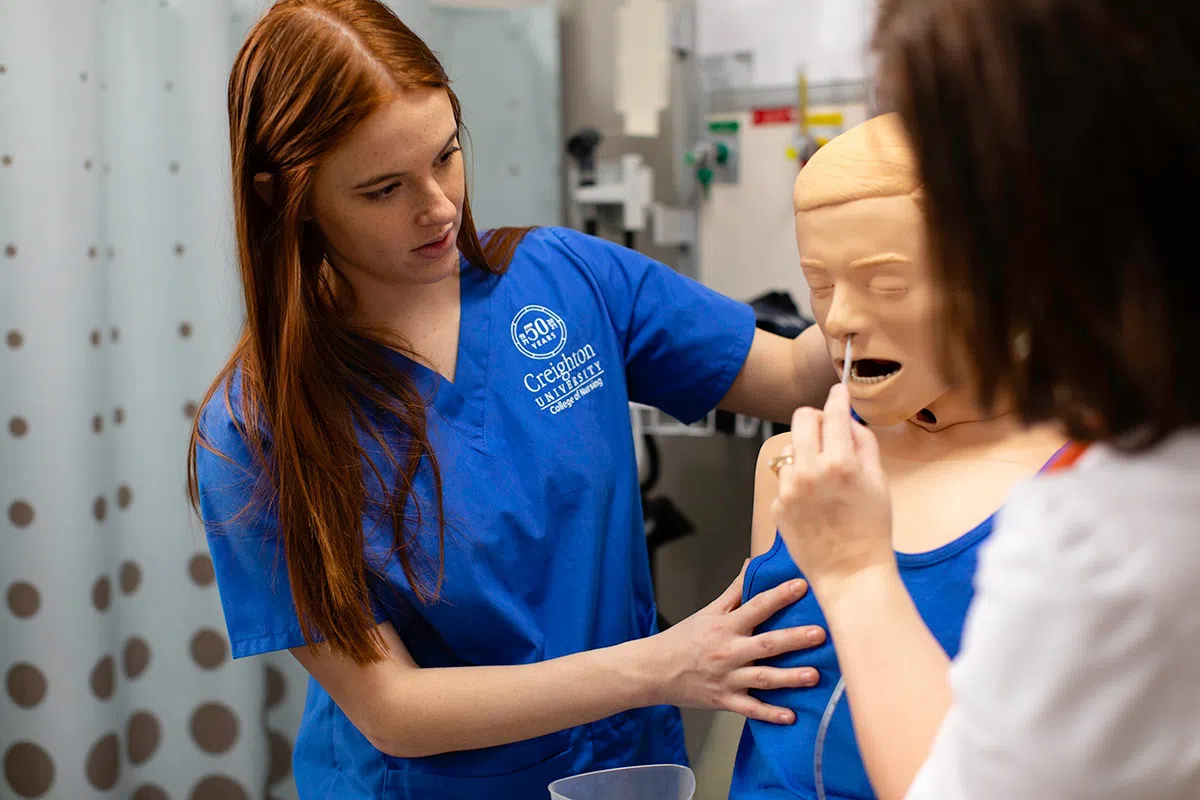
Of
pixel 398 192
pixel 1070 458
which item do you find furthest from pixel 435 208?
pixel 1070 458

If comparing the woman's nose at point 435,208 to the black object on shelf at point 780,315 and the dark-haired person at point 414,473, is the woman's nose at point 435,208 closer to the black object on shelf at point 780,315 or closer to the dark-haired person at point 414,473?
the dark-haired person at point 414,473

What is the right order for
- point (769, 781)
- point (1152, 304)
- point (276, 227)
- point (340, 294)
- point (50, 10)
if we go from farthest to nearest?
point (50, 10), point (340, 294), point (276, 227), point (769, 781), point (1152, 304)

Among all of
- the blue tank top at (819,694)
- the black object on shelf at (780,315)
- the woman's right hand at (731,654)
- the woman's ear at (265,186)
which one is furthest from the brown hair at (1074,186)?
the black object on shelf at (780,315)

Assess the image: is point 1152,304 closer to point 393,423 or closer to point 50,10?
point 393,423

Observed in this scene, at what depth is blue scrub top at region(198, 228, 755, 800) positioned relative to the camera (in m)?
1.08

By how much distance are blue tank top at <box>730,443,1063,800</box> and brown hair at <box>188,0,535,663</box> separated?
1.16ft

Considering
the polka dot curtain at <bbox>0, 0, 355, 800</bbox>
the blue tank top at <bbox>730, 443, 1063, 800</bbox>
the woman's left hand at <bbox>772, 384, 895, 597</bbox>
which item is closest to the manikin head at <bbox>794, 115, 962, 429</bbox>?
the blue tank top at <bbox>730, 443, 1063, 800</bbox>

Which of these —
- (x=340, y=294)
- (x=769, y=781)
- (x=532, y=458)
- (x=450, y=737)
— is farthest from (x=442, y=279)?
(x=769, y=781)

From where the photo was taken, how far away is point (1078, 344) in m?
0.48

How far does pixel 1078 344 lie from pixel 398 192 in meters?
0.77

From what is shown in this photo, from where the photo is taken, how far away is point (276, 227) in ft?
3.57

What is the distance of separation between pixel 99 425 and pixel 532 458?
118cm

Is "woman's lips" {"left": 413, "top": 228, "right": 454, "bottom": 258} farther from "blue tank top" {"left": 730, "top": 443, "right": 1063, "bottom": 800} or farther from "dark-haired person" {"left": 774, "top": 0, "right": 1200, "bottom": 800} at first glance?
"dark-haired person" {"left": 774, "top": 0, "right": 1200, "bottom": 800}

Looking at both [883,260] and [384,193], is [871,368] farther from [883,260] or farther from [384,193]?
[384,193]
